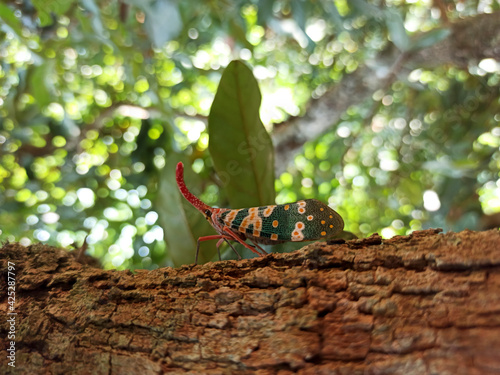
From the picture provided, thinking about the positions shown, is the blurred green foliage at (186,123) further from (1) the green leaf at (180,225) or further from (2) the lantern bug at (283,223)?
(2) the lantern bug at (283,223)

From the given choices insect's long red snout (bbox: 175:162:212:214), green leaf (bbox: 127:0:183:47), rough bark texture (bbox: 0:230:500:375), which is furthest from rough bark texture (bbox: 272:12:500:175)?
rough bark texture (bbox: 0:230:500:375)

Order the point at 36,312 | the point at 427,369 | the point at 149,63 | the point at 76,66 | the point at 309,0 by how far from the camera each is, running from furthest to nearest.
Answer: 1. the point at 76,66
2. the point at 149,63
3. the point at 309,0
4. the point at 36,312
5. the point at 427,369

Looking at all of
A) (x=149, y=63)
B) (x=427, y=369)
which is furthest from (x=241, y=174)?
(x=149, y=63)

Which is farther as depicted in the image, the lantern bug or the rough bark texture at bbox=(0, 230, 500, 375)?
the lantern bug

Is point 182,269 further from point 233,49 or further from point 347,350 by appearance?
point 233,49

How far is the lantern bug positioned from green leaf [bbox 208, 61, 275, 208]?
15cm

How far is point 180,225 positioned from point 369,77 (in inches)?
70.6

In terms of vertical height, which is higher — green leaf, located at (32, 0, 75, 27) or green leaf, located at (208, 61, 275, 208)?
green leaf, located at (32, 0, 75, 27)

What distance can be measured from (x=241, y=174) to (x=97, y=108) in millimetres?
2469

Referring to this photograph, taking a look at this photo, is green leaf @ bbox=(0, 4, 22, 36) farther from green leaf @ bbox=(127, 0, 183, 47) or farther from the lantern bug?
the lantern bug

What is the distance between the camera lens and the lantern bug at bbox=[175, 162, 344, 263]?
0.82 meters

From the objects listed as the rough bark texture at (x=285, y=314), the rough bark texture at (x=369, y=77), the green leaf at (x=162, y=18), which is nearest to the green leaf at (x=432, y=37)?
the rough bark texture at (x=369, y=77)

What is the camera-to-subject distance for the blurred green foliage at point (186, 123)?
1888 mm

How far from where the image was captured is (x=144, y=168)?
208 cm
